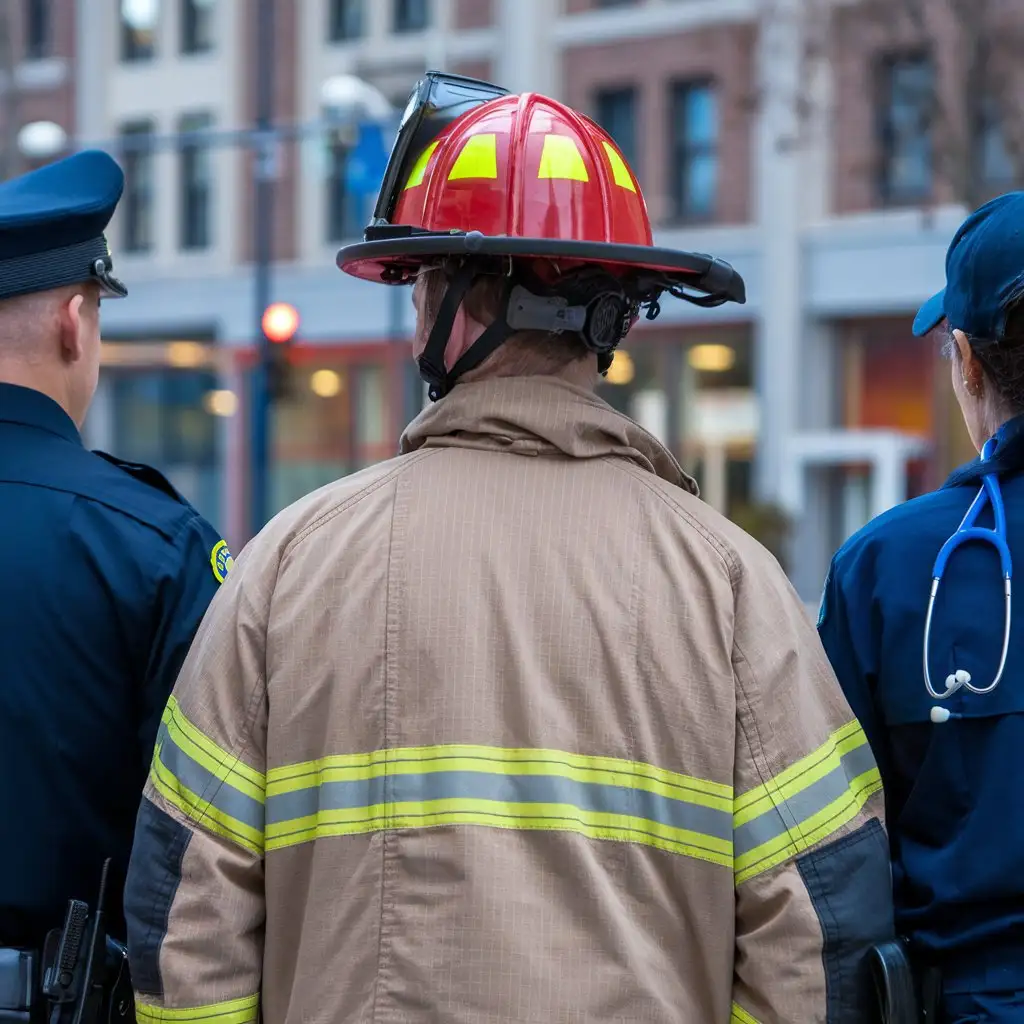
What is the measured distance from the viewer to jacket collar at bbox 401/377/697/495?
2.34 m

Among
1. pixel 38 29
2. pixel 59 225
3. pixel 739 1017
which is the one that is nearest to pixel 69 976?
pixel 739 1017

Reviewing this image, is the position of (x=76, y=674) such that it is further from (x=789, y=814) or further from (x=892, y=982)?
(x=892, y=982)

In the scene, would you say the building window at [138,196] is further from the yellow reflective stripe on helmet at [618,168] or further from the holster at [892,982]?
the holster at [892,982]

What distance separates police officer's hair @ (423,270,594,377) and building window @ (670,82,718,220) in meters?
22.2

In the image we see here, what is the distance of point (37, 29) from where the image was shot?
3086 centimetres

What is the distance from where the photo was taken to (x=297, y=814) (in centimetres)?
225

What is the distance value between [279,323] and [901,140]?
10.7 metres

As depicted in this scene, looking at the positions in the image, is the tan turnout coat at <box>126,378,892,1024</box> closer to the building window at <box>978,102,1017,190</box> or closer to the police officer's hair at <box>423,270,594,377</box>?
the police officer's hair at <box>423,270,594,377</box>

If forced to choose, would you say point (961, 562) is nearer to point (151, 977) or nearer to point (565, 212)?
point (565, 212)

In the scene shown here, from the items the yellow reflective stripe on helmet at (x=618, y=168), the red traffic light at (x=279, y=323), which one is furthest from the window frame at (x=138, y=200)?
the yellow reflective stripe on helmet at (x=618, y=168)

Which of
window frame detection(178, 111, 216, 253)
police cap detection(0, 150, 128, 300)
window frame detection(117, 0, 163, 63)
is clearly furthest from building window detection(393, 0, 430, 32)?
police cap detection(0, 150, 128, 300)

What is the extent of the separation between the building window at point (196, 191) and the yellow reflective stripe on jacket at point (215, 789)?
27.1 meters

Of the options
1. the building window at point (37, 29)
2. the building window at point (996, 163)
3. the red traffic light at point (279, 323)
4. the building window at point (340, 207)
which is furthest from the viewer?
the building window at point (37, 29)

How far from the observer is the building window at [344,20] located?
89.2 feet
